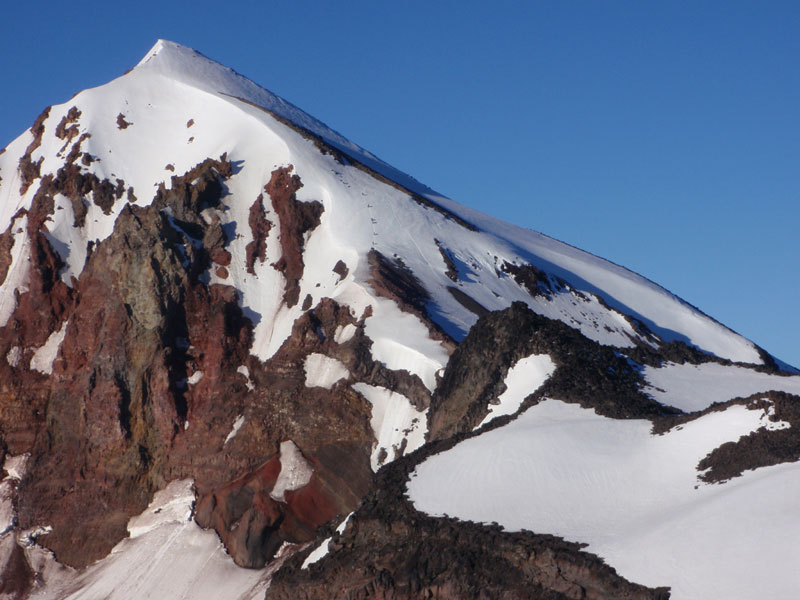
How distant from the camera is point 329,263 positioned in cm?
8338

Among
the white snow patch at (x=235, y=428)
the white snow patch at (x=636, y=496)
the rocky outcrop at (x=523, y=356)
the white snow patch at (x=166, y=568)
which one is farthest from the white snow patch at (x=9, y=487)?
the white snow patch at (x=636, y=496)

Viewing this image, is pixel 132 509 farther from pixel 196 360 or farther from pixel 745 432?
pixel 745 432

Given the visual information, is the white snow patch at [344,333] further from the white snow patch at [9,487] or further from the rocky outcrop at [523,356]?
the white snow patch at [9,487]

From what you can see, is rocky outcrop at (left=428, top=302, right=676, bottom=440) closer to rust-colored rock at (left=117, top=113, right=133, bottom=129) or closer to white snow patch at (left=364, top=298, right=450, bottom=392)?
white snow patch at (left=364, top=298, right=450, bottom=392)

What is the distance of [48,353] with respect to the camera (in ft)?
281

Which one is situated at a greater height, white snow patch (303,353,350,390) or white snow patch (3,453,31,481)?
white snow patch (303,353,350,390)

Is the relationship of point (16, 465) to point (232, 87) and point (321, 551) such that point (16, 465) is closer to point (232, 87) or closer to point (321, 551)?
point (232, 87)

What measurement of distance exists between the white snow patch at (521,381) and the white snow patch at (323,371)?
68.6 feet

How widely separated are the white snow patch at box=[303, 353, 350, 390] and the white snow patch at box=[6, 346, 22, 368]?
19.9 m

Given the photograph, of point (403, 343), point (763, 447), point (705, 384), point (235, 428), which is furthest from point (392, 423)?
point (763, 447)

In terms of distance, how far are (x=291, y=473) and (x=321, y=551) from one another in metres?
29.8

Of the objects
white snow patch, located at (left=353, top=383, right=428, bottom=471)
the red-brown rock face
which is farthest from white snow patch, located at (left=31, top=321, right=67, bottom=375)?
white snow patch, located at (left=353, top=383, right=428, bottom=471)

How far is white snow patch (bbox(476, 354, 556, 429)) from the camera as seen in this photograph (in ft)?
176

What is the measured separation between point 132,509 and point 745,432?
44748 mm
